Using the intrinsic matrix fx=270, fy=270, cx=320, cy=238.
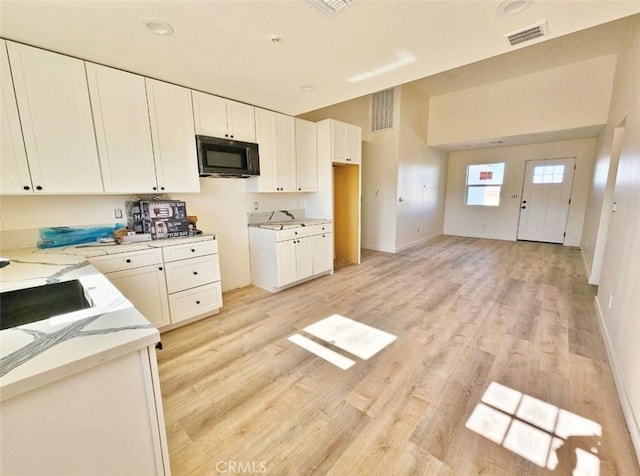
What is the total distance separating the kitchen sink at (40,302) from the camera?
1377 millimetres

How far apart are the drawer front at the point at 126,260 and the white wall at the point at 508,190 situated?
7.65 m

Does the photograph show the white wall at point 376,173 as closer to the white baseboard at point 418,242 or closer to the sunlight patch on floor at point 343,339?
the white baseboard at point 418,242

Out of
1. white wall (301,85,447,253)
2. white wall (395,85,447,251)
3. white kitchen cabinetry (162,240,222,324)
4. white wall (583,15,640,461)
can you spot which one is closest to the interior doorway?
white wall (301,85,447,253)

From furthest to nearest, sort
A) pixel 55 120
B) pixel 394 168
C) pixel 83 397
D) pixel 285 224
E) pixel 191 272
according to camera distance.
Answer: pixel 394 168
pixel 285 224
pixel 191 272
pixel 55 120
pixel 83 397

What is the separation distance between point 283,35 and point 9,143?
7.13ft

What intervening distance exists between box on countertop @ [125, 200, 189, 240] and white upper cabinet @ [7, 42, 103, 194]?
40cm

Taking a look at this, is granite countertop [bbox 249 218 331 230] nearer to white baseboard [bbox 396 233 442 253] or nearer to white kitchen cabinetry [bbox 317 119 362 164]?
white kitchen cabinetry [bbox 317 119 362 164]

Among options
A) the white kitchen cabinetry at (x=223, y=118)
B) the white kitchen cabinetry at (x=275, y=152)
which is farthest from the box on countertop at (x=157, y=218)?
the white kitchen cabinetry at (x=275, y=152)

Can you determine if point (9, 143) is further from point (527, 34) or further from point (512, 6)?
point (527, 34)

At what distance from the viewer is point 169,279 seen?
2.63 metres

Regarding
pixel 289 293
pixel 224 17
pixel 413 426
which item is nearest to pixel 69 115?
pixel 224 17

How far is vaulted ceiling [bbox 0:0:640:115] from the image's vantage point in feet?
5.70

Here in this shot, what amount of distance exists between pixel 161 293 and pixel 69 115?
65.2 inches

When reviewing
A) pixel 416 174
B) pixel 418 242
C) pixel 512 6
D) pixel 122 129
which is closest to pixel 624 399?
pixel 512 6
